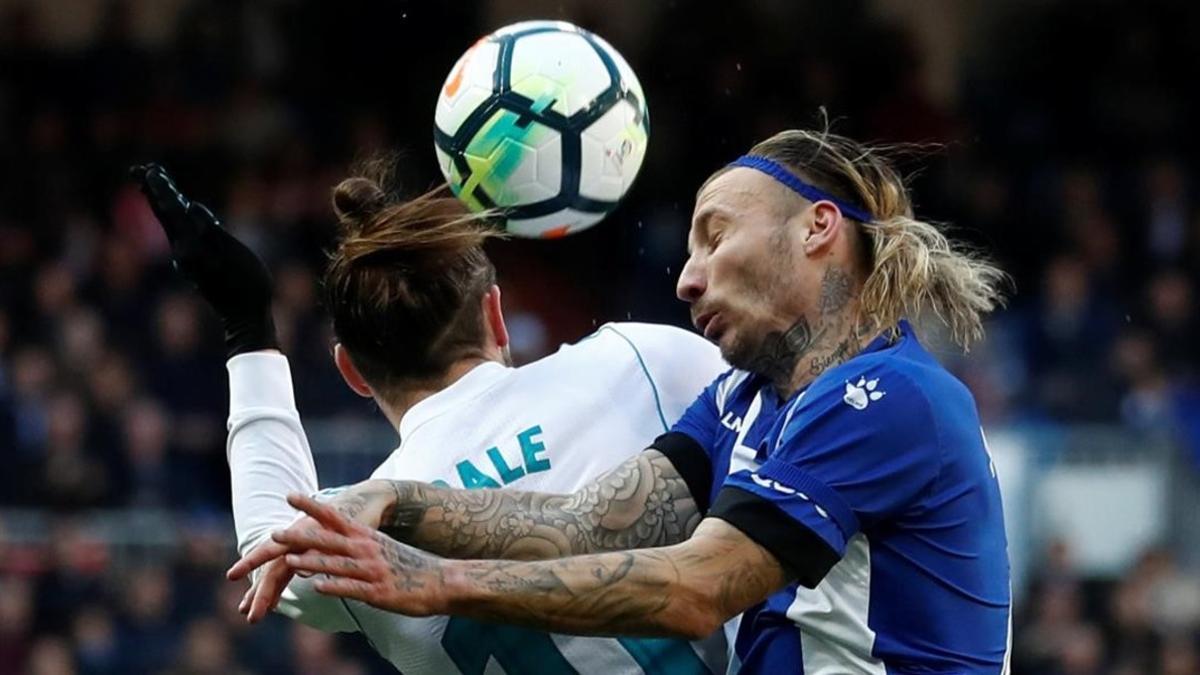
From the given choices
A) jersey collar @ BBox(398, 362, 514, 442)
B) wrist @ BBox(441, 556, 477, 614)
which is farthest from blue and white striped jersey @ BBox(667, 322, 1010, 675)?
jersey collar @ BBox(398, 362, 514, 442)

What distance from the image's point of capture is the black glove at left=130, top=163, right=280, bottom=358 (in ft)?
16.2


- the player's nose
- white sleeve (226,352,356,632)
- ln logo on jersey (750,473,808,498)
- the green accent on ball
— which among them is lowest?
white sleeve (226,352,356,632)

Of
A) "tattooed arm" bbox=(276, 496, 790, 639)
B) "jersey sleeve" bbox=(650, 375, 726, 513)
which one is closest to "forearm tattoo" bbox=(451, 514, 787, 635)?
"tattooed arm" bbox=(276, 496, 790, 639)

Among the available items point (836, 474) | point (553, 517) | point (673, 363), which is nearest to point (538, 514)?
point (553, 517)

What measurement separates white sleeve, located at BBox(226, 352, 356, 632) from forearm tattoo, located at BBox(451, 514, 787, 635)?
2.88 ft

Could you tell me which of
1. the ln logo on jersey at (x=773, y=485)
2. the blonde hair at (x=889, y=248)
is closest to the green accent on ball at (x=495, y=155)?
the blonde hair at (x=889, y=248)

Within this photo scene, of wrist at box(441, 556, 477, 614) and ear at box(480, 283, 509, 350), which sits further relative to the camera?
ear at box(480, 283, 509, 350)

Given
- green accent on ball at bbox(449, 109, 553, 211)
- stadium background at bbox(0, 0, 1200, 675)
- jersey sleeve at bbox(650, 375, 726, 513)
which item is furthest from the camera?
stadium background at bbox(0, 0, 1200, 675)

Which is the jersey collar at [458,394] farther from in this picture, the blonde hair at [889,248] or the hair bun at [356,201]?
the blonde hair at [889,248]

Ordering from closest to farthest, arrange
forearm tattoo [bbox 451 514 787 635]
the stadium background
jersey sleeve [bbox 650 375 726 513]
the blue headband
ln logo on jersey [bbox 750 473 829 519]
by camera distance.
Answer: forearm tattoo [bbox 451 514 787 635] < ln logo on jersey [bbox 750 473 829 519] < the blue headband < jersey sleeve [bbox 650 375 726 513] < the stadium background

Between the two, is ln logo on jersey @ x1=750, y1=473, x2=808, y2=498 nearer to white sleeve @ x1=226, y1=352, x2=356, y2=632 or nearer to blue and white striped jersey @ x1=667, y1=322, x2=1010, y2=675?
blue and white striped jersey @ x1=667, y1=322, x2=1010, y2=675

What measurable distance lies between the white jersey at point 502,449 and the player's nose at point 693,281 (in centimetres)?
39

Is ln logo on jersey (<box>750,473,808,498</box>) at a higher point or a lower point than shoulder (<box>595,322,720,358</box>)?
higher

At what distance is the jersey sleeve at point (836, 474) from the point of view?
4031 mm
